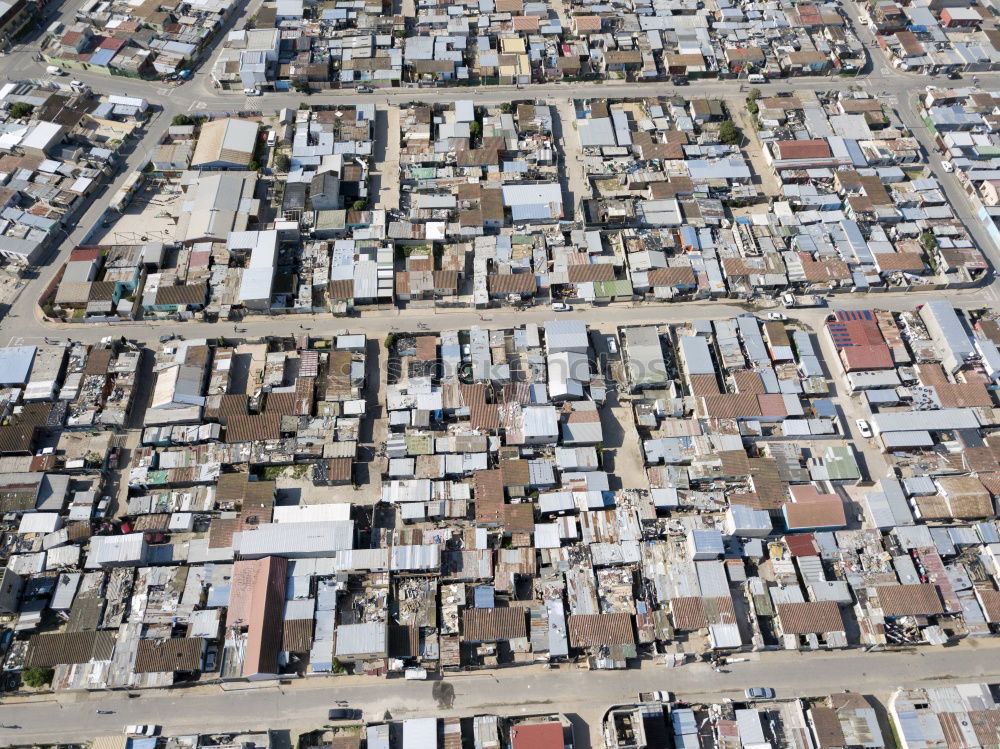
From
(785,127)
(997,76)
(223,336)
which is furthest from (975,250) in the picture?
(223,336)

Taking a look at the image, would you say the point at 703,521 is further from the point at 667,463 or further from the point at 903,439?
the point at 903,439

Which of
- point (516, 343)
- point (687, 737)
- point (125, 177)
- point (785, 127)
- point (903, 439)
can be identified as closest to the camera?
A: point (687, 737)

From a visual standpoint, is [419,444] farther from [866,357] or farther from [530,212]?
[866,357]

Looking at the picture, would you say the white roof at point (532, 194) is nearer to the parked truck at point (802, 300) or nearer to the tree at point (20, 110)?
the parked truck at point (802, 300)

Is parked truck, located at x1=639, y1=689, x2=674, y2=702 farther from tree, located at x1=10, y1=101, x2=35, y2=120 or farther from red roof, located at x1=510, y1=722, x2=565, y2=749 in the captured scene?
tree, located at x1=10, y1=101, x2=35, y2=120

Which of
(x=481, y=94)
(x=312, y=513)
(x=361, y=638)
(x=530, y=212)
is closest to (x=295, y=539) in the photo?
(x=312, y=513)

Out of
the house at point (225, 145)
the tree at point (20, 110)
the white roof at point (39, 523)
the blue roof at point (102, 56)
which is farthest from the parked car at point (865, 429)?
the blue roof at point (102, 56)

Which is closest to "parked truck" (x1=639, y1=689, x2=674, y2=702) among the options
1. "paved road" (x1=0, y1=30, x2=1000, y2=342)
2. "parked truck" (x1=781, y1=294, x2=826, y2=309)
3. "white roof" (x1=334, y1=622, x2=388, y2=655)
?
"white roof" (x1=334, y1=622, x2=388, y2=655)
